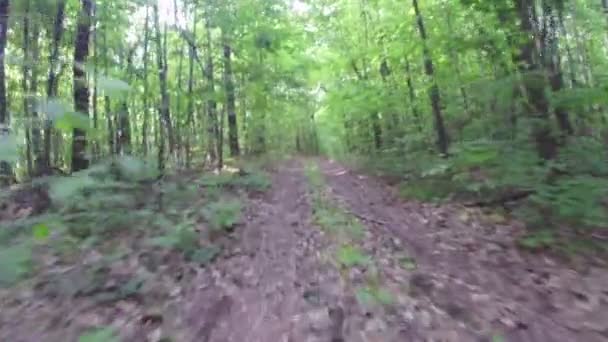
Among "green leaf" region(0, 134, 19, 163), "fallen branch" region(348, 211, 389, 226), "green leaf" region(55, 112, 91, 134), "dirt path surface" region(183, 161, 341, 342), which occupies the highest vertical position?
"green leaf" region(55, 112, 91, 134)

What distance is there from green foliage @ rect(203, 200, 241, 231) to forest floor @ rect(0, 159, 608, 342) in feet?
1.34

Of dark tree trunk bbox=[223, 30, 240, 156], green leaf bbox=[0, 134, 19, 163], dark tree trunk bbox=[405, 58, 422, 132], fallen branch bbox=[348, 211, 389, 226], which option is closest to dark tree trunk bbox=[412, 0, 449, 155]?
dark tree trunk bbox=[405, 58, 422, 132]

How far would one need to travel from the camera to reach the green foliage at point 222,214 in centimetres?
733

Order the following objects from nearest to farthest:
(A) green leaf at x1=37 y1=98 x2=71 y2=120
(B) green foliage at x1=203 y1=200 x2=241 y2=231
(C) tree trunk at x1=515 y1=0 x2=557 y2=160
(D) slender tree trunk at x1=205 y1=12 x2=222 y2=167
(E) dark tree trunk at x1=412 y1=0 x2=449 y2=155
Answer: (A) green leaf at x1=37 y1=98 x2=71 y2=120 → (C) tree trunk at x1=515 y1=0 x2=557 y2=160 → (B) green foliage at x1=203 y1=200 x2=241 y2=231 → (E) dark tree trunk at x1=412 y1=0 x2=449 y2=155 → (D) slender tree trunk at x1=205 y1=12 x2=222 y2=167

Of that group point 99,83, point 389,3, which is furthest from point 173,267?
point 389,3

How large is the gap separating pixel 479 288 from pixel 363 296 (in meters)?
1.29

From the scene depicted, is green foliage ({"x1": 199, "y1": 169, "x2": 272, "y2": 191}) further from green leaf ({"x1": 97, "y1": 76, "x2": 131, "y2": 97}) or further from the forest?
green leaf ({"x1": 97, "y1": 76, "x2": 131, "y2": 97})

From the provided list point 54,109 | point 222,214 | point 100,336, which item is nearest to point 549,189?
point 222,214

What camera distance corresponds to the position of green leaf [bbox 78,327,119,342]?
3732 mm

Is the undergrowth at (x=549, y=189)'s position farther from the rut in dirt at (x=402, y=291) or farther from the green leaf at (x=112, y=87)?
the green leaf at (x=112, y=87)

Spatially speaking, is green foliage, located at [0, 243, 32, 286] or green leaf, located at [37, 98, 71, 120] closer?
green leaf, located at [37, 98, 71, 120]

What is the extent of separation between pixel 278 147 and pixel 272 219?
26.6 metres

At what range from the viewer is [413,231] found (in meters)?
6.95

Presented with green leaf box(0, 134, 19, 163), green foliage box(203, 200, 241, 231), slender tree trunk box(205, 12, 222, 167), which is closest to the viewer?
green leaf box(0, 134, 19, 163)
